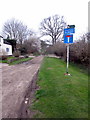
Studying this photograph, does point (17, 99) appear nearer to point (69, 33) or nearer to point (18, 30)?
point (69, 33)

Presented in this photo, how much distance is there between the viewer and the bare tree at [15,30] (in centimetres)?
4228

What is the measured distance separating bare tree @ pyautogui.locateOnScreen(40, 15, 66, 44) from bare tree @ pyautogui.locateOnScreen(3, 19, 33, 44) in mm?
9807

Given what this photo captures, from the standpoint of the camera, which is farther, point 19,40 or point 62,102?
point 19,40

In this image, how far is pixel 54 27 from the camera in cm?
4031

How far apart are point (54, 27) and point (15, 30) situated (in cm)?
1892

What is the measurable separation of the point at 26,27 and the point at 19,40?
7952 millimetres

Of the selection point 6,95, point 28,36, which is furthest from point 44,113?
point 28,36

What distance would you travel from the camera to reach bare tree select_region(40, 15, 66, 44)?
39312 millimetres

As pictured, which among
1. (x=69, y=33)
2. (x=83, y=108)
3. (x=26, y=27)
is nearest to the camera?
(x=83, y=108)

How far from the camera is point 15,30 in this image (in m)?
42.5

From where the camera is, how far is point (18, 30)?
42.4m

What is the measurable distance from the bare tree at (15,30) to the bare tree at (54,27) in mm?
9807

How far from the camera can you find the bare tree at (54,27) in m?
39.3

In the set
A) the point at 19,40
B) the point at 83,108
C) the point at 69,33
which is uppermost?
the point at 19,40
